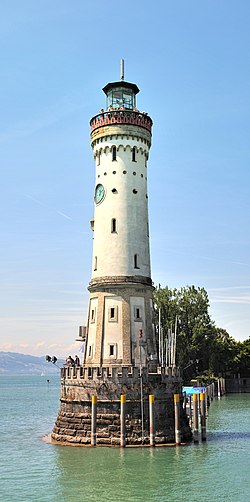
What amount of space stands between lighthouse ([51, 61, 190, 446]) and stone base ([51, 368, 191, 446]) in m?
0.07

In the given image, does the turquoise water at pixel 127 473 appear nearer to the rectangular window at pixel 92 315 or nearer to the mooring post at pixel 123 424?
the mooring post at pixel 123 424

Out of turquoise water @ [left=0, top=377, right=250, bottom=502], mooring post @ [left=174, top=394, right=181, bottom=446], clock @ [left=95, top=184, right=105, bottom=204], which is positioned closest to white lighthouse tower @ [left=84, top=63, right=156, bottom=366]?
A: clock @ [left=95, top=184, right=105, bottom=204]

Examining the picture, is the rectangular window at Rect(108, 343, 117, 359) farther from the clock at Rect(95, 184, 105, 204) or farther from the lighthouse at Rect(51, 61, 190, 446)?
the clock at Rect(95, 184, 105, 204)

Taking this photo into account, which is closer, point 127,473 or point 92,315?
point 127,473

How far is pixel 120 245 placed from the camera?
4853 cm

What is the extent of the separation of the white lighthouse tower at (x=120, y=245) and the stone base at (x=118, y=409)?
3379 millimetres

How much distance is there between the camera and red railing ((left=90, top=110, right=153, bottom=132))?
5006cm

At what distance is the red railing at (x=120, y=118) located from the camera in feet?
164

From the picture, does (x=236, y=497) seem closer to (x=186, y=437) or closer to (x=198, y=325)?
(x=186, y=437)

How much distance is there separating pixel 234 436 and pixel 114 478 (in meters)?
18.2

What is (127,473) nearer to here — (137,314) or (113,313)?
(113,313)

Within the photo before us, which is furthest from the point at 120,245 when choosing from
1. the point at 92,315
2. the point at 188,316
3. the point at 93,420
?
the point at 188,316

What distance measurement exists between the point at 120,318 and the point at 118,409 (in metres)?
7.89

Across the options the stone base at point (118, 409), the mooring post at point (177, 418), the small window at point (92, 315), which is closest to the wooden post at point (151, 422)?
the stone base at point (118, 409)
